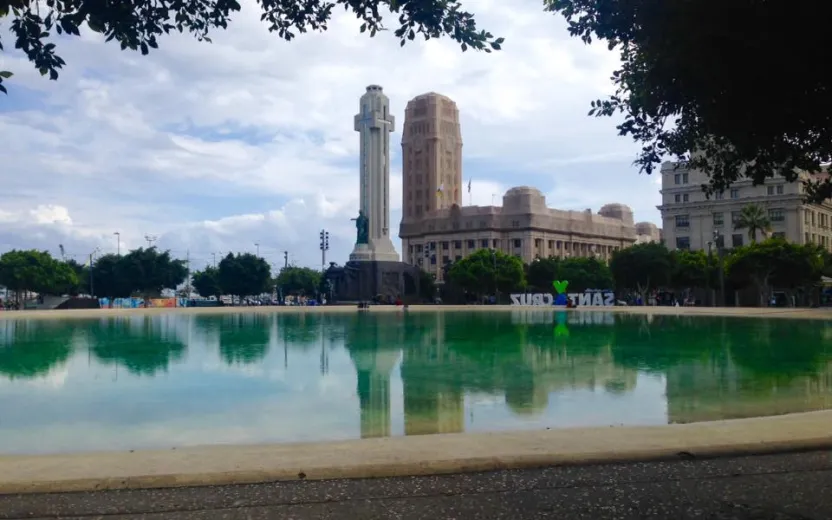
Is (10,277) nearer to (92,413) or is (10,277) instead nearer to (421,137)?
(92,413)

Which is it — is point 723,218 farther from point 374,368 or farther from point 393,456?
point 393,456

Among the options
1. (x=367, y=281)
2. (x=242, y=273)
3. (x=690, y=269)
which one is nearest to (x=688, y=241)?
(x=690, y=269)

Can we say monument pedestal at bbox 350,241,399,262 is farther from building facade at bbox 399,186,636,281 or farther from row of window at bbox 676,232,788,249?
building facade at bbox 399,186,636,281

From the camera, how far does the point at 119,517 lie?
280 inches

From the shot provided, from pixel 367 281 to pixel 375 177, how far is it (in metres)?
15.2

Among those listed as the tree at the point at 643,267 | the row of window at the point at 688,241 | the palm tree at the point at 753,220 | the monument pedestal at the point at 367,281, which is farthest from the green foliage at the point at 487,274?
the row of window at the point at 688,241

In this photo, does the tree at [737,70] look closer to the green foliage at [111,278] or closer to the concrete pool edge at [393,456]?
the concrete pool edge at [393,456]

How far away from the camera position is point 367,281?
324ft

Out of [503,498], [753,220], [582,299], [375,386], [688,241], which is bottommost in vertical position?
[375,386]

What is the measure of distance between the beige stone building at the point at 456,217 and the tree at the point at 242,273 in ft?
179

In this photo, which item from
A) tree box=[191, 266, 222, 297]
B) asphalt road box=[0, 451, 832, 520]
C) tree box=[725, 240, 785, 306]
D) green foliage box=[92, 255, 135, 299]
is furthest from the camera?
tree box=[191, 266, 222, 297]

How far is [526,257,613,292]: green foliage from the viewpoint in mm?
105312

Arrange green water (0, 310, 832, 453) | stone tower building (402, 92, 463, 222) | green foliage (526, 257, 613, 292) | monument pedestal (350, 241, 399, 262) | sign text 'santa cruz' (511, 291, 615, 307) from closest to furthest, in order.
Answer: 1. green water (0, 310, 832, 453)
2. sign text 'santa cruz' (511, 291, 615, 307)
3. monument pedestal (350, 241, 399, 262)
4. green foliage (526, 257, 613, 292)
5. stone tower building (402, 92, 463, 222)

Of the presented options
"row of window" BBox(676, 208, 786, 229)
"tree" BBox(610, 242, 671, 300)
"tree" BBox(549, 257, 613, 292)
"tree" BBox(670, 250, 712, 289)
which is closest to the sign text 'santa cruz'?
"tree" BBox(610, 242, 671, 300)
